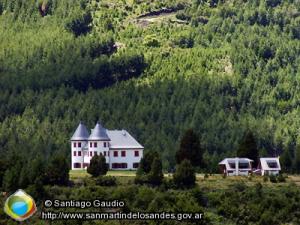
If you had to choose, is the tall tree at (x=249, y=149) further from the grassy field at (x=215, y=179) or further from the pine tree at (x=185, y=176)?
the pine tree at (x=185, y=176)

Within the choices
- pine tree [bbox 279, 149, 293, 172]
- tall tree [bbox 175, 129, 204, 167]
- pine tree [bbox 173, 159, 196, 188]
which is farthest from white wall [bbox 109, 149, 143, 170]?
pine tree [bbox 279, 149, 293, 172]

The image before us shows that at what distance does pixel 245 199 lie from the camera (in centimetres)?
16938

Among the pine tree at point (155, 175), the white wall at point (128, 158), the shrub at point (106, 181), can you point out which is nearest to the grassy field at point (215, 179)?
the shrub at point (106, 181)

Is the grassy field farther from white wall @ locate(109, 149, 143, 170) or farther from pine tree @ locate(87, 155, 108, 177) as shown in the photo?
white wall @ locate(109, 149, 143, 170)

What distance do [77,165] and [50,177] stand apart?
21.5m

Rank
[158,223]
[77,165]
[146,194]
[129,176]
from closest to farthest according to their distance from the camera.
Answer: [158,223], [146,194], [129,176], [77,165]

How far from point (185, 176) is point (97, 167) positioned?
13.3 metres

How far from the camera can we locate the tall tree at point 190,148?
184 m

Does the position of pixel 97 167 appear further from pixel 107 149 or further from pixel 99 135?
pixel 99 135

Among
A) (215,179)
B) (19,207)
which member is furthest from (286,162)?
(19,207)

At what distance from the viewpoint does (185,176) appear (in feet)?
568

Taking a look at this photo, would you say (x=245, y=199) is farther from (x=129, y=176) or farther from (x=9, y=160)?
(x=9, y=160)

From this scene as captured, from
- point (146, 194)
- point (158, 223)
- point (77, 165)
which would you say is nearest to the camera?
point (158, 223)

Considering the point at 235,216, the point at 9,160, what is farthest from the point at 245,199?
the point at 9,160
